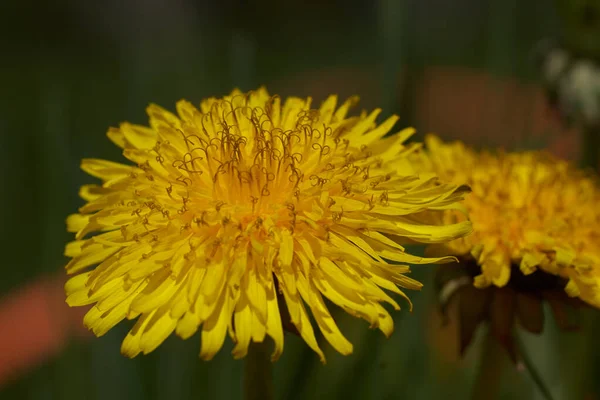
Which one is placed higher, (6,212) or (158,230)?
(158,230)

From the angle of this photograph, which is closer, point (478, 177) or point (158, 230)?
point (158, 230)

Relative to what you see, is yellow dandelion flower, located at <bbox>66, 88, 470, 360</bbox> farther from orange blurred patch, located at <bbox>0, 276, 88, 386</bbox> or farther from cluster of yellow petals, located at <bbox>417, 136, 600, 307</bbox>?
orange blurred patch, located at <bbox>0, 276, 88, 386</bbox>

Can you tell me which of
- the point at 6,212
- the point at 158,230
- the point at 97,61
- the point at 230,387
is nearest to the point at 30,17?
the point at 97,61

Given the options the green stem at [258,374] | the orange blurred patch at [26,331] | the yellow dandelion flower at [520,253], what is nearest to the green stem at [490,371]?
the yellow dandelion flower at [520,253]

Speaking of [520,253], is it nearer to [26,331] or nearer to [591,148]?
[591,148]

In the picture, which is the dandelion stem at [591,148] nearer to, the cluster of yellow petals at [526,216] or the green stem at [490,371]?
the cluster of yellow petals at [526,216]

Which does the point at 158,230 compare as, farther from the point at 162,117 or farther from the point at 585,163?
the point at 585,163

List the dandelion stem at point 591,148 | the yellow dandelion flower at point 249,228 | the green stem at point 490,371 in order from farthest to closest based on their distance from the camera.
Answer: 1. the dandelion stem at point 591,148
2. the green stem at point 490,371
3. the yellow dandelion flower at point 249,228
